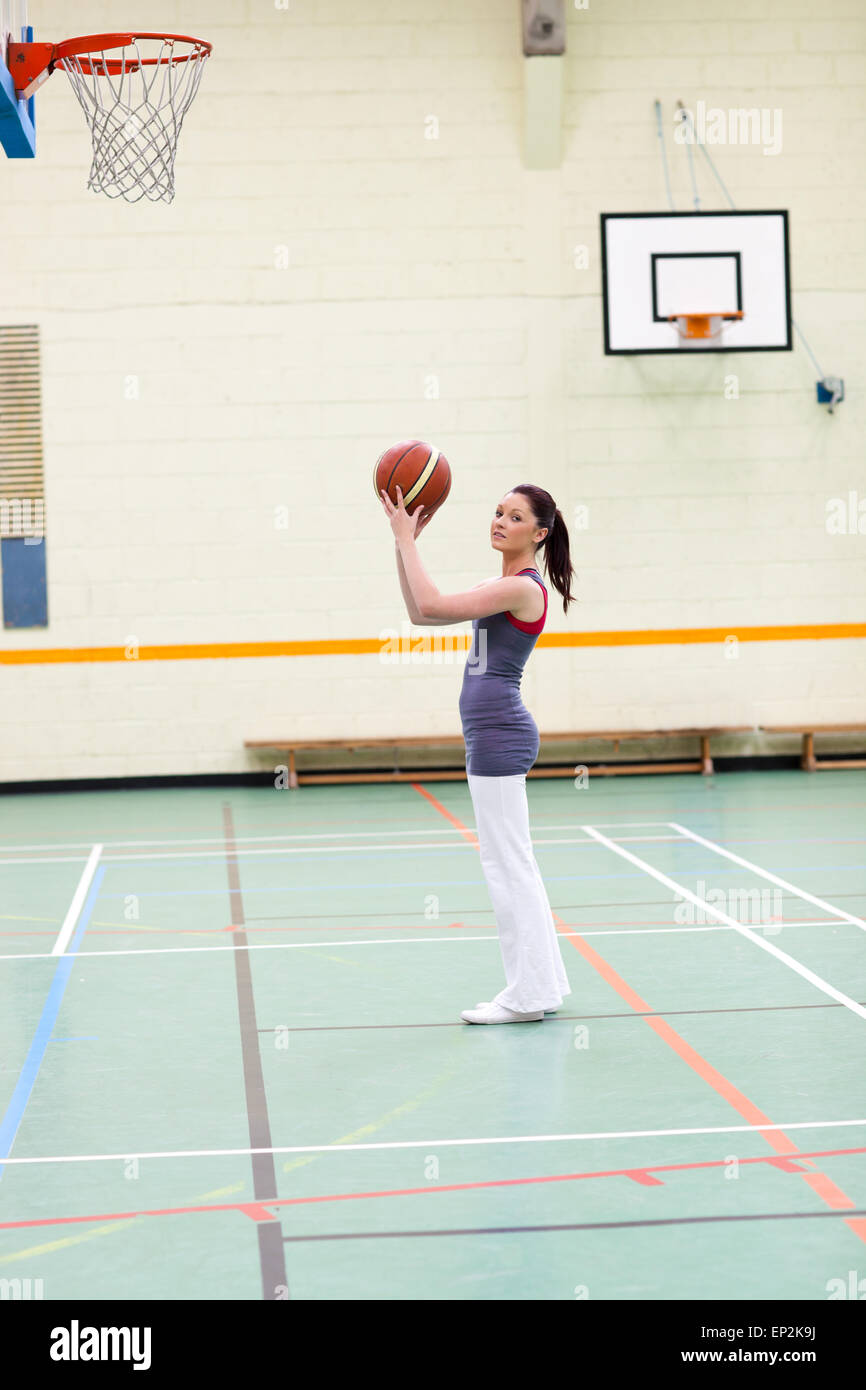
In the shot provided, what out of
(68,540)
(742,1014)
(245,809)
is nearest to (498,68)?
(68,540)

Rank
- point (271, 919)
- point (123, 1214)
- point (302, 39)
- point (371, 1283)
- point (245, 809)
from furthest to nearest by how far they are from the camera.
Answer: point (302, 39) < point (245, 809) < point (271, 919) < point (123, 1214) < point (371, 1283)

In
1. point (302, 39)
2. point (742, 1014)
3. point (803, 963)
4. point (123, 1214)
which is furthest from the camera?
point (302, 39)

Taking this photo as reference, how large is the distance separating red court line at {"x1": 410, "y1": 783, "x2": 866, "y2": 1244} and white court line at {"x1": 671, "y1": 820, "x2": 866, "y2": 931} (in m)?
1.41

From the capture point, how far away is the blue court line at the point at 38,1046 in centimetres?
434

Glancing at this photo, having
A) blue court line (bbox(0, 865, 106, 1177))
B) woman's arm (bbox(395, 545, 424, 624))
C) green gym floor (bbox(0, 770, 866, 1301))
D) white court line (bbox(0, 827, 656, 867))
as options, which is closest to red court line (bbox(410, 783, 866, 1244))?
green gym floor (bbox(0, 770, 866, 1301))

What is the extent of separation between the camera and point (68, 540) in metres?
13.5

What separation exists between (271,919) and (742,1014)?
291cm

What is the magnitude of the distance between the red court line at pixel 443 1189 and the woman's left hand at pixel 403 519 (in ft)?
7.04

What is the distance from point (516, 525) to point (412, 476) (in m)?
0.42

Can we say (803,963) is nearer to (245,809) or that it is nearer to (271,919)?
(271,919)

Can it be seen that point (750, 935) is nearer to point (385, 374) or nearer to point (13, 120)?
point (13, 120)

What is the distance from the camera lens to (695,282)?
1323cm

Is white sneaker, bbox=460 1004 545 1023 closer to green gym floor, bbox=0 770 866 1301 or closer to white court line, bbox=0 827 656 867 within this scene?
green gym floor, bbox=0 770 866 1301

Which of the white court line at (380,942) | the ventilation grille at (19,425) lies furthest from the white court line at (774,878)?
the ventilation grille at (19,425)
